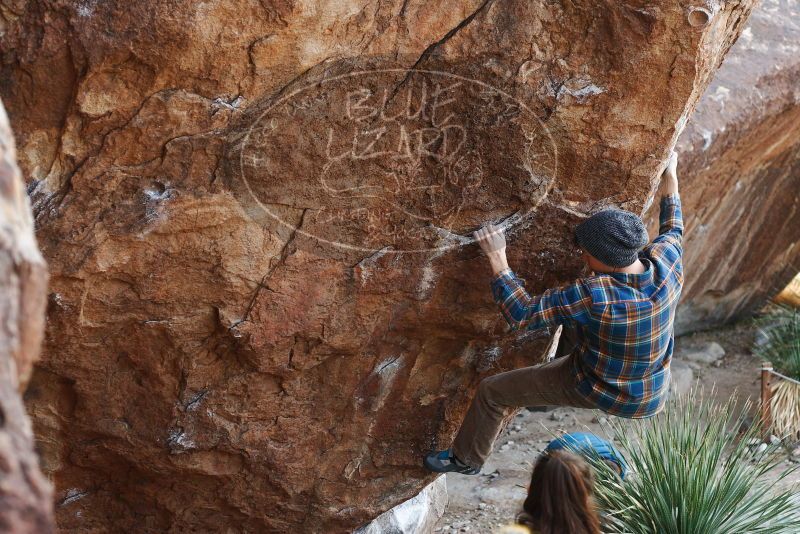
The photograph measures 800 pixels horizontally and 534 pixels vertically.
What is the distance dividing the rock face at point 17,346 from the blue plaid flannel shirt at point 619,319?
2091 millimetres

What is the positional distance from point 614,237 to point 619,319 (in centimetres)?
32

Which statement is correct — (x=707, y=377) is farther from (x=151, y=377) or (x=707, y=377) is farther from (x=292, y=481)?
(x=151, y=377)

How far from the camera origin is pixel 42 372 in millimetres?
3807

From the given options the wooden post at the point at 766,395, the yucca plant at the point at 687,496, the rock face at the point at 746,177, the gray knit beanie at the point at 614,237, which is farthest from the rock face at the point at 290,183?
the wooden post at the point at 766,395

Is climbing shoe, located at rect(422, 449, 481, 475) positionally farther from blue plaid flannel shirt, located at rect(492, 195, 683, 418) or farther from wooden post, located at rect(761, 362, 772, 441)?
wooden post, located at rect(761, 362, 772, 441)

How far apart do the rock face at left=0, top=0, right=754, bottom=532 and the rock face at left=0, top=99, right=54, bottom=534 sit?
1369 millimetres

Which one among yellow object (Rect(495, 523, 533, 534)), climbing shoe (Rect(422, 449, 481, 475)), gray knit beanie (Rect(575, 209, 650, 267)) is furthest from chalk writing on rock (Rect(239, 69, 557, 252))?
yellow object (Rect(495, 523, 533, 534))

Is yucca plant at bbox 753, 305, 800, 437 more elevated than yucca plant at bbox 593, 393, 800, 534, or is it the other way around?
yucca plant at bbox 753, 305, 800, 437

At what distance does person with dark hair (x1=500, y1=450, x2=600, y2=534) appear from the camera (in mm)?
2885

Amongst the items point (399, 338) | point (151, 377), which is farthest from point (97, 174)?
point (399, 338)

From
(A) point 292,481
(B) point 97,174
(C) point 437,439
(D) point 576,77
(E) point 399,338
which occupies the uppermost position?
(D) point 576,77

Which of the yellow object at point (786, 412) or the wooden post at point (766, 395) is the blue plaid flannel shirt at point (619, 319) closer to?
the wooden post at point (766, 395)

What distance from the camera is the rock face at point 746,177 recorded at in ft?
19.1

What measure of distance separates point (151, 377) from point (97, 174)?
0.93m
